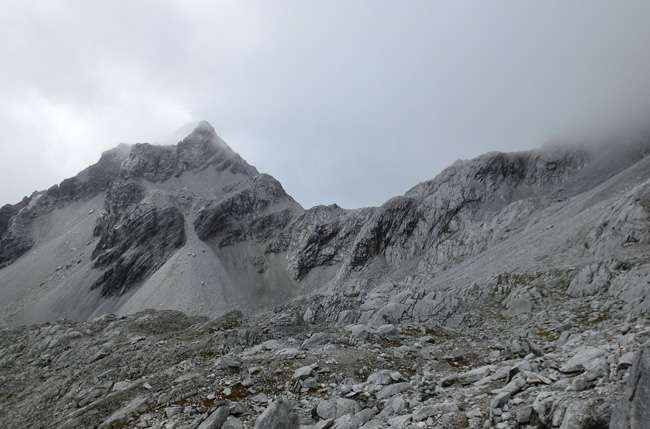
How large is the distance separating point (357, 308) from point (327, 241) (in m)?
65.5

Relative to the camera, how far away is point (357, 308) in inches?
2063

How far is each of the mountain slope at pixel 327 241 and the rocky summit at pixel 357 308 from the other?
0.45m

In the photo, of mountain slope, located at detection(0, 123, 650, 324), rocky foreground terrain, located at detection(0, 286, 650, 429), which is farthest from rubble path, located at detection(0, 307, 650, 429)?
mountain slope, located at detection(0, 123, 650, 324)

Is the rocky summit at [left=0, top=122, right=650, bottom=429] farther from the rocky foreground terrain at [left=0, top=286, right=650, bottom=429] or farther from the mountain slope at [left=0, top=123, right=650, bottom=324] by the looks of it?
the mountain slope at [left=0, top=123, right=650, bottom=324]

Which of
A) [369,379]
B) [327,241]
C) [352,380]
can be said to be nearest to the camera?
[369,379]

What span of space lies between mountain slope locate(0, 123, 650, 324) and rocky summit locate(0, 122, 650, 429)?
451 millimetres

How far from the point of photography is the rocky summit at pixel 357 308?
13.2 meters

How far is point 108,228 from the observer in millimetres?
147625

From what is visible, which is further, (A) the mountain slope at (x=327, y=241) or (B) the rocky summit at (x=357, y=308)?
(A) the mountain slope at (x=327, y=241)

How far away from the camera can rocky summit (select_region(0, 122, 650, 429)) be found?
13.2 m

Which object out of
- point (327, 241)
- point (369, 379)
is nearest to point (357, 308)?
point (369, 379)

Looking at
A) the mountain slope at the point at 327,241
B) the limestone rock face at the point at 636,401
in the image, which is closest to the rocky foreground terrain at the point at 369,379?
Result: the limestone rock face at the point at 636,401

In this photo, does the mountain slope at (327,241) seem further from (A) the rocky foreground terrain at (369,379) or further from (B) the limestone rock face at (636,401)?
(B) the limestone rock face at (636,401)

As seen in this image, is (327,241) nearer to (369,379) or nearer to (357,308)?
(357,308)
